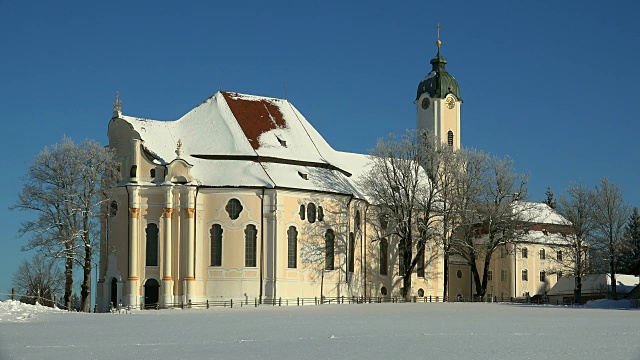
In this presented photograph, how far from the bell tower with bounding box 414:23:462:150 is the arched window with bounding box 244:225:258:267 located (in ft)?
93.4

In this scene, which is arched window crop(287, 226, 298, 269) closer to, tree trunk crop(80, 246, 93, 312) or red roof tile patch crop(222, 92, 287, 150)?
red roof tile patch crop(222, 92, 287, 150)

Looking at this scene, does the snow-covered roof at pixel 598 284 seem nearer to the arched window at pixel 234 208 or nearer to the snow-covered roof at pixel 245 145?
the snow-covered roof at pixel 245 145

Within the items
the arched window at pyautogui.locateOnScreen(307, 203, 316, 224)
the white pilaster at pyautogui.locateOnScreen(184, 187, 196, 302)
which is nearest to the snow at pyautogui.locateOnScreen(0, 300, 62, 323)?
the white pilaster at pyautogui.locateOnScreen(184, 187, 196, 302)

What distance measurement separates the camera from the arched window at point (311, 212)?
240ft

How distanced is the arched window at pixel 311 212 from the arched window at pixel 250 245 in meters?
4.21

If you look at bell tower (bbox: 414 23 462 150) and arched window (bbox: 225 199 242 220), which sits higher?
Answer: bell tower (bbox: 414 23 462 150)

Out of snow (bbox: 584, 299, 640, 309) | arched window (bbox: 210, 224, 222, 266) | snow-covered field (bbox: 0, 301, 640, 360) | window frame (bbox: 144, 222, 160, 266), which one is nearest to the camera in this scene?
snow-covered field (bbox: 0, 301, 640, 360)

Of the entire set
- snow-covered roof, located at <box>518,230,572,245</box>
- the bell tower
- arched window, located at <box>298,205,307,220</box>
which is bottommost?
snow-covered roof, located at <box>518,230,572,245</box>

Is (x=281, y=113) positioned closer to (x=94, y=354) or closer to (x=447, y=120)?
(x=447, y=120)

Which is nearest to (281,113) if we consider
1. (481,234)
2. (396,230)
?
(396,230)

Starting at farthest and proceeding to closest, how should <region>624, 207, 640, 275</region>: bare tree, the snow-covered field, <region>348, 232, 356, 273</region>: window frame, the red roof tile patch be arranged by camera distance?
<region>624, 207, 640, 275</region>: bare tree → <region>348, 232, 356, 273</region>: window frame → the red roof tile patch → the snow-covered field

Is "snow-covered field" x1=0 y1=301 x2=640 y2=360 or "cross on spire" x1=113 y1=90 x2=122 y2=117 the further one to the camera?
"cross on spire" x1=113 y1=90 x2=122 y2=117

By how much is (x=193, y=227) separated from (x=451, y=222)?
19952 mm

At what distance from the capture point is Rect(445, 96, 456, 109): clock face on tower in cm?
9561
